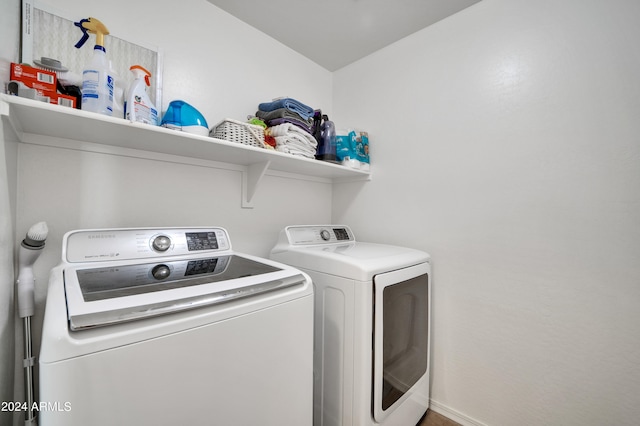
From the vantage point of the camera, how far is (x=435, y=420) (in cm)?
161

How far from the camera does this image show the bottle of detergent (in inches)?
42.4

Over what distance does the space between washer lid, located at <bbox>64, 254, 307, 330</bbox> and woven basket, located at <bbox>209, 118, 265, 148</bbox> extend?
0.63 meters

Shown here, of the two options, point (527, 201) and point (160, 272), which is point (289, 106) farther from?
point (527, 201)

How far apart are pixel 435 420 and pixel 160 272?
5.97 feet

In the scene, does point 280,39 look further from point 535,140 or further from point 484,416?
point 484,416

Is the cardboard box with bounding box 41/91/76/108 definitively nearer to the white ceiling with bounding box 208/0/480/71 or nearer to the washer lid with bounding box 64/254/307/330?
the washer lid with bounding box 64/254/307/330

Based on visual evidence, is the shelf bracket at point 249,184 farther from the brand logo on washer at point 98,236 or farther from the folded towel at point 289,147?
the brand logo on washer at point 98,236

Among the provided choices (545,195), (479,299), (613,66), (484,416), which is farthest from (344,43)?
(484,416)

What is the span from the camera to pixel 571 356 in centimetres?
126

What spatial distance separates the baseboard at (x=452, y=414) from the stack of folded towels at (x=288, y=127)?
6.00ft

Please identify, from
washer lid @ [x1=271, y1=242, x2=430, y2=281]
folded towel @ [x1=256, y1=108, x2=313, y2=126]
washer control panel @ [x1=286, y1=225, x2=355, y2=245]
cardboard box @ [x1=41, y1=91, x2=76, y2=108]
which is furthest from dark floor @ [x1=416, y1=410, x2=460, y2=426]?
cardboard box @ [x1=41, y1=91, x2=76, y2=108]

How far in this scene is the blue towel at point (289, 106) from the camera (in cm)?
165

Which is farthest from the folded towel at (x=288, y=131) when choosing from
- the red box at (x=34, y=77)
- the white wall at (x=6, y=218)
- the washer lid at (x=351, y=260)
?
the white wall at (x=6, y=218)

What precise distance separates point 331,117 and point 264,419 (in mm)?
2215
